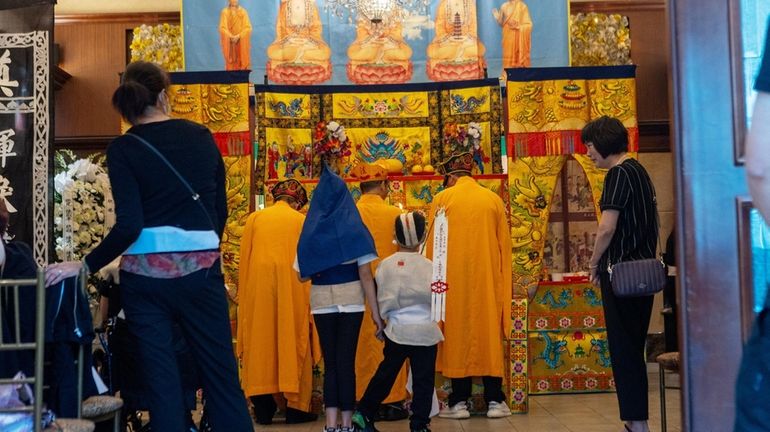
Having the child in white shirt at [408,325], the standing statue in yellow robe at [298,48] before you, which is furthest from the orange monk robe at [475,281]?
the standing statue in yellow robe at [298,48]

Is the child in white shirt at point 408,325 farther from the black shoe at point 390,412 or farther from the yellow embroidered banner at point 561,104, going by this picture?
the yellow embroidered banner at point 561,104

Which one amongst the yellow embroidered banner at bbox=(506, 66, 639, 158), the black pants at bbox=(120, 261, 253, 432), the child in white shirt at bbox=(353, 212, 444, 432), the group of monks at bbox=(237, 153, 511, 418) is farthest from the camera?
the yellow embroidered banner at bbox=(506, 66, 639, 158)

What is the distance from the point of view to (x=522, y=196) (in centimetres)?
745

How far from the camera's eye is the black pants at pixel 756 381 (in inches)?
58.7

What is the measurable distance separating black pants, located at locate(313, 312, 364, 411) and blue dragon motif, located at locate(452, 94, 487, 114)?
3559 millimetres

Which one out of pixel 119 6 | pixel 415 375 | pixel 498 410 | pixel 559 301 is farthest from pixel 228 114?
pixel 119 6

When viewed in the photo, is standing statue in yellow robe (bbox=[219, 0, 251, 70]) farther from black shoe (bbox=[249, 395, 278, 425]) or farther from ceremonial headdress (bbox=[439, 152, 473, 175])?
black shoe (bbox=[249, 395, 278, 425])

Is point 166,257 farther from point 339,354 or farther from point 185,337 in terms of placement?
point 339,354

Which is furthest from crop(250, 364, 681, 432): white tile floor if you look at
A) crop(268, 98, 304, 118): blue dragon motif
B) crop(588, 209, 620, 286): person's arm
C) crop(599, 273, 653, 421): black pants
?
crop(268, 98, 304, 118): blue dragon motif

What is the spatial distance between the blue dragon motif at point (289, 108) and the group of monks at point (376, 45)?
2.85 ft

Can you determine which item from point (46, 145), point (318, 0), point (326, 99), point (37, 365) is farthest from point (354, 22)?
point (37, 365)

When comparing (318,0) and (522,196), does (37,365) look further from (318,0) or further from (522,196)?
(318,0)

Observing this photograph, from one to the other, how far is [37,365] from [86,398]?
79 centimetres

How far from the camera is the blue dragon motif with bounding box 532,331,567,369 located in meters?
7.49
